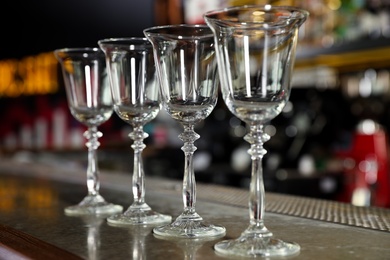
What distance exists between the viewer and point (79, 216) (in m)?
1.26

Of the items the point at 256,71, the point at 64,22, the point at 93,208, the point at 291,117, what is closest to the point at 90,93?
the point at 93,208

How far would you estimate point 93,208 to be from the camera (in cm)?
132

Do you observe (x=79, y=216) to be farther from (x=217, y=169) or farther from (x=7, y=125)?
(x=7, y=125)

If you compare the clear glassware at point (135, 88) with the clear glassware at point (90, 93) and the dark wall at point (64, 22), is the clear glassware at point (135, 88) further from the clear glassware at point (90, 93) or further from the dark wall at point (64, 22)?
the dark wall at point (64, 22)

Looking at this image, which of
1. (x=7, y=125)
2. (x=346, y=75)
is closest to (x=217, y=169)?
(x=346, y=75)

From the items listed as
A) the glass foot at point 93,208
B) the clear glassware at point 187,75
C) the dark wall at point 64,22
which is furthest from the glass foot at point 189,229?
the dark wall at point 64,22

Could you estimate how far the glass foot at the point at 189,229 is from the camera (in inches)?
39.6

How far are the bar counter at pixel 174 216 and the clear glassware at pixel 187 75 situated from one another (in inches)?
3.8

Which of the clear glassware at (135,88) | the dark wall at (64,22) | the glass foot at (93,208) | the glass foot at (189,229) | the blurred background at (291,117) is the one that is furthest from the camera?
the dark wall at (64,22)

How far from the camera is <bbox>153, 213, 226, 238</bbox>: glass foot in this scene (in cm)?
101

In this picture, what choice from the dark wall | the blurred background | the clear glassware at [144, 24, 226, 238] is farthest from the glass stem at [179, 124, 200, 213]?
the dark wall

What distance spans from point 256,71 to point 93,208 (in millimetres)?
580

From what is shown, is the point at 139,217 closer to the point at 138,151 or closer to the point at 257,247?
the point at 138,151

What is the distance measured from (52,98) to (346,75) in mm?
3463
